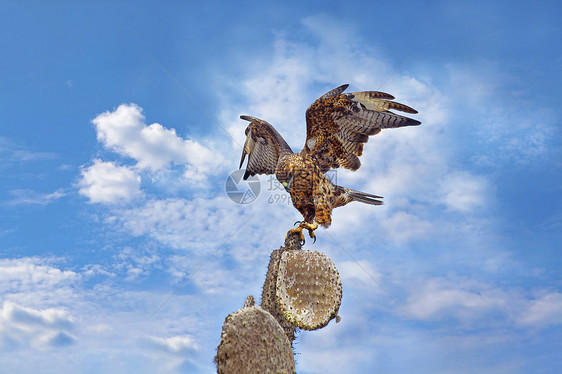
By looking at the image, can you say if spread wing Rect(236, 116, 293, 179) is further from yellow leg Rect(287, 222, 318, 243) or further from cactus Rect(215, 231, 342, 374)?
cactus Rect(215, 231, 342, 374)

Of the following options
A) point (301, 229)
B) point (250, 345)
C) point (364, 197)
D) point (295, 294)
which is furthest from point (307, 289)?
point (364, 197)

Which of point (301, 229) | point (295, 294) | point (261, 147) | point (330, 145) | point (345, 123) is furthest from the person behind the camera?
point (261, 147)

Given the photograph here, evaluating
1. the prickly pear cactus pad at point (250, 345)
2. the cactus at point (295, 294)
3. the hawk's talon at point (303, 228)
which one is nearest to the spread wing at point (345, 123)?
the hawk's talon at point (303, 228)

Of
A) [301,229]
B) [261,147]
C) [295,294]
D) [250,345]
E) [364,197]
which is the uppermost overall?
[261,147]

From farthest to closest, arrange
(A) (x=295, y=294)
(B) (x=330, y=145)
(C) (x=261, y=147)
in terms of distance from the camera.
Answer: (C) (x=261, y=147), (B) (x=330, y=145), (A) (x=295, y=294)

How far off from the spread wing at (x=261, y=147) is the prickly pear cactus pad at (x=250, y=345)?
3538 millimetres

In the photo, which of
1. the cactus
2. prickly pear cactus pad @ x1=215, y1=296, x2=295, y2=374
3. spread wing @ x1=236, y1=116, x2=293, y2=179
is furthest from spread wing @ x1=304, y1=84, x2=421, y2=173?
prickly pear cactus pad @ x1=215, y1=296, x2=295, y2=374

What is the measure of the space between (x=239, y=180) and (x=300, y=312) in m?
3.24

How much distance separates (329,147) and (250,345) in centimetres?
375

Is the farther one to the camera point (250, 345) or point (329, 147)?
point (329, 147)

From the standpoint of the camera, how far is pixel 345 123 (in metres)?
6.71

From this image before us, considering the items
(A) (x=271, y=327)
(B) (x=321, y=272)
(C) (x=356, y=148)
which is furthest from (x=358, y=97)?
(A) (x=271, y=327)

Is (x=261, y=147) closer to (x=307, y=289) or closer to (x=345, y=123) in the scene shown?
(x=345, y=123)

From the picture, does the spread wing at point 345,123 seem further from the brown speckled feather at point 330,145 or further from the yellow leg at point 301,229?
the yellow leg at point 301,229
